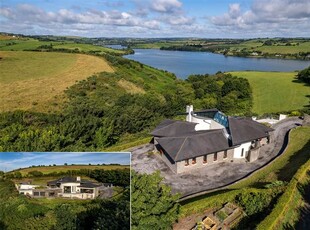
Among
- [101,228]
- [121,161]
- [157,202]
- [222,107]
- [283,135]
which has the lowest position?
[222,107]

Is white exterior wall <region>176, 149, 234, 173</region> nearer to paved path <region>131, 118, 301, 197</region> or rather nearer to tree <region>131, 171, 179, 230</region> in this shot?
paved path <region>131, 118, 301, 197</region>

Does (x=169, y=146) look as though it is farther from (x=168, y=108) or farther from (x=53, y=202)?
(x=168, y=108)

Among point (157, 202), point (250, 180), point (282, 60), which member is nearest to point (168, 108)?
point (250, 180)

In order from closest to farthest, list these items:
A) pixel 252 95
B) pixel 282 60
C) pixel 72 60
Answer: pixel 252 95
pixel 72 60
pixel 282 60

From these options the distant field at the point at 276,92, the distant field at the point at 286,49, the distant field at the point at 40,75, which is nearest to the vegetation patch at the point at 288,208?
the distant field at the point at 40,75

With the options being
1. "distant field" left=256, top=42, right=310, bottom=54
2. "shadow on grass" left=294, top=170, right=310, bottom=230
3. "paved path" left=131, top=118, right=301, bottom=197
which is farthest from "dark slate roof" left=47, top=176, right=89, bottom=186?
"distant field" left=256, top=42, right=310, bottom=54

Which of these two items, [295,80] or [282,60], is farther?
[282,60]

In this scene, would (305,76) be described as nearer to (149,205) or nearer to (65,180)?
(149,205)

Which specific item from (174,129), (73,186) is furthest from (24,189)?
(174,129)
